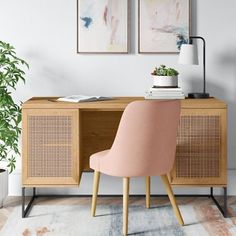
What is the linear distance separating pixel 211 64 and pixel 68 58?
40.8 inches

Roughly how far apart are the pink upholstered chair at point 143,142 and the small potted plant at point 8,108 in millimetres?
794

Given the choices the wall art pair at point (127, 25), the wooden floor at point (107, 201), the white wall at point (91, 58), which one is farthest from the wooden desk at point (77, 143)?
the wall art pair at point (127, 25)

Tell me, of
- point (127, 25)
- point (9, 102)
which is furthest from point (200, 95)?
point (9, 102)

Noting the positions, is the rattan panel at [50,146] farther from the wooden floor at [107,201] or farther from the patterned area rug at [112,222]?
the wooden floor at [107,201]

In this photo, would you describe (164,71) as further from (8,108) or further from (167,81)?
(8,108)

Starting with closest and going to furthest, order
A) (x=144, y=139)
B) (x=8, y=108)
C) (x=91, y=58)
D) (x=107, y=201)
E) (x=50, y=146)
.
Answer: (x=144, y=139) < (x=50, y=146) < (x=8, y=108) < (x=107, y=201) < (x=91, y=58)

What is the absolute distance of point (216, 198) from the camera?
160 inches

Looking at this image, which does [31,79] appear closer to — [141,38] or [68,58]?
[68,58]

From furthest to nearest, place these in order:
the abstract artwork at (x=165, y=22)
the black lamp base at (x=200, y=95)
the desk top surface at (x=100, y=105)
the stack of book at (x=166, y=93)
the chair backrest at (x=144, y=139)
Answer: the abstract artwork at (x=165, y=22) < the black lamp base at (x=200, y=95) < the stack of book at (x=166, y=93) < the desk top surface at (x=100, y=105) < the chair backrest at (x=144, y=139)

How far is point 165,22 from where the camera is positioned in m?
4.02

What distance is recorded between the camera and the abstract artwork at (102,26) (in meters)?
4.01

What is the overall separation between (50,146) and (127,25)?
1082 mm

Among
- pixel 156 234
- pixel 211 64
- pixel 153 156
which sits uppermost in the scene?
pixel 211 64

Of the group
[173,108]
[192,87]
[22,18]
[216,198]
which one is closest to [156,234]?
[173,108]
